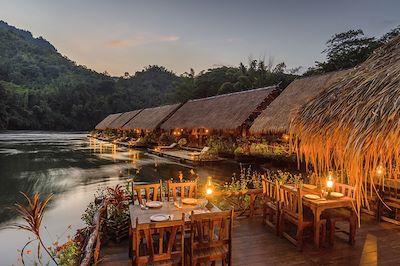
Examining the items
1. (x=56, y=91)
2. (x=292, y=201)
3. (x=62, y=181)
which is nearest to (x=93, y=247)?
(x=292, y=201)

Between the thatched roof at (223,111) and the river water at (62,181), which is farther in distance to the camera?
the thatched roof at (223,111)

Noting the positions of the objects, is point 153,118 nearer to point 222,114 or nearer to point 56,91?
point 222,114

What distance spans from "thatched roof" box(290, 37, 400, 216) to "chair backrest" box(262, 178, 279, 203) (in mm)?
1741

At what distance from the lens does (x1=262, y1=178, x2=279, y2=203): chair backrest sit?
18.0 ft

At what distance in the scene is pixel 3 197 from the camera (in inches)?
382

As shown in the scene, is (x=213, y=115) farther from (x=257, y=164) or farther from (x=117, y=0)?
(x=117, y=0)

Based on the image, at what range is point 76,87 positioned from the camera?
78.2 meters

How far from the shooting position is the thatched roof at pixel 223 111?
60.1 ft

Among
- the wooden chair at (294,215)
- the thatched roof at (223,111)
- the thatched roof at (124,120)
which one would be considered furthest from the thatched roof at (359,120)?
the thatched roof at (124,120)

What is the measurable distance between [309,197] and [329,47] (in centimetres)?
3397

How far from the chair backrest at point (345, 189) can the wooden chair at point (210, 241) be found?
2.74m

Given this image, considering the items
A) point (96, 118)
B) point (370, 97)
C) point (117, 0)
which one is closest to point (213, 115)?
point (117, 0)

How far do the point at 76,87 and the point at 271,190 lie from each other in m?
81.6

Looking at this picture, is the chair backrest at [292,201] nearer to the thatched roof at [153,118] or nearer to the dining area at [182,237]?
the dining area at [182,237]
